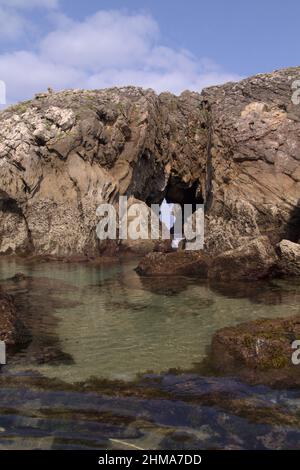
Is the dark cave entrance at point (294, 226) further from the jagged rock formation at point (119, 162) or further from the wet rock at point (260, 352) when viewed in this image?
the wet rock at point (260, 352)

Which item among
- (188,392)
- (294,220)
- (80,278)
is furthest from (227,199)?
(188,392)

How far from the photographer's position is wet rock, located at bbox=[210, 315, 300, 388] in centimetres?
1199

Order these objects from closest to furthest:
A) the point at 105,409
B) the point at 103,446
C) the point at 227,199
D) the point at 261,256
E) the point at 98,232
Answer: the point at 103,446, the point at 105,409, the point at 261,256, the point at 227,199, the point at 98,232

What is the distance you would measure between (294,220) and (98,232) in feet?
56.9

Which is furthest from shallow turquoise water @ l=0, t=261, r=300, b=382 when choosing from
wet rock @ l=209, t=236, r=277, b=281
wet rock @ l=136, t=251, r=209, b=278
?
wet rock @ l=209, t=236, r=277, b=281

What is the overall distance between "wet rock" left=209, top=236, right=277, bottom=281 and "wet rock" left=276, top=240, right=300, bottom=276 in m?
0.52

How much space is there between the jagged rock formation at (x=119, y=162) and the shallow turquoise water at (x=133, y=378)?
13853mm

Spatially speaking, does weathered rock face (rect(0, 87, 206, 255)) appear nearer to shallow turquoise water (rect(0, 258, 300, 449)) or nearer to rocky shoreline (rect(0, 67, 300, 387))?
rocky shoreline (rect(0, 67, 300, 387))

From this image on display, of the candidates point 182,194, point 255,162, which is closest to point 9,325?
point 255,162

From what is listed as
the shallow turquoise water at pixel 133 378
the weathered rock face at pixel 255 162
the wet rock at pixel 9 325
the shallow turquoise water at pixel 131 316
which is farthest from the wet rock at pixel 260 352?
the weathered rock face at pixel 255 162

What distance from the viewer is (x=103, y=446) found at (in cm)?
852

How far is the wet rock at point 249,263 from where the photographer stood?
89.0ft

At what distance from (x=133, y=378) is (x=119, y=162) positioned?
3529 cm

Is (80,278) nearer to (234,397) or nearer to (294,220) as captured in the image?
(294,220)
